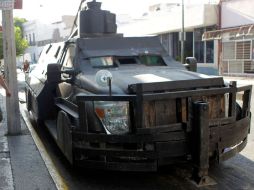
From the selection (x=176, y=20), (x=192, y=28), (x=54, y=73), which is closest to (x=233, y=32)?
(x=192, y=28)

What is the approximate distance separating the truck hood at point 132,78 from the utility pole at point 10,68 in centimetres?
204

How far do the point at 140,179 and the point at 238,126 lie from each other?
1.40m

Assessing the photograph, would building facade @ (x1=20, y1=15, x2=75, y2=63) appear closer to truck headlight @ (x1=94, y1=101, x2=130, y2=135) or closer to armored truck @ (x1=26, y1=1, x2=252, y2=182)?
armored truck @ (x1=26, y1=1, x2=252, y2=182)

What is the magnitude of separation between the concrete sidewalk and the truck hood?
128cm

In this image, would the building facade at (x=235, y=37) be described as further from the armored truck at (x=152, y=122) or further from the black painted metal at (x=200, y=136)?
the black painted metal at (x=200, y=136)

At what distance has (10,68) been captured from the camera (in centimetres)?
762

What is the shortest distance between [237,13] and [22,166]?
68.7 ft

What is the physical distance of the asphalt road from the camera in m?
5.05

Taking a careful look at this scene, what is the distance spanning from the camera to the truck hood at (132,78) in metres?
5.00

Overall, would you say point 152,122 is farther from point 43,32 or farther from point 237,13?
point 43,32

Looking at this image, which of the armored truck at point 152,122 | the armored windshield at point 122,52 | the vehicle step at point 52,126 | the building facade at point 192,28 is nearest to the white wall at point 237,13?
the building facade at point 192,28

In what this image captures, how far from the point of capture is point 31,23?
80125 millimetres

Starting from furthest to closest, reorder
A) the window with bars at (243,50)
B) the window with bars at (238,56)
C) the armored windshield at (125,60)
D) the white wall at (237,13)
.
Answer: the window with bars at (243,50) < the window with bars at (238,56) < the white wall at (237,13) < the armored windshield at (125,60)

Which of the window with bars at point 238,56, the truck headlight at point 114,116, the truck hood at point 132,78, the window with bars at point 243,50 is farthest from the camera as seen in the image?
the window with bars at point 243,50
